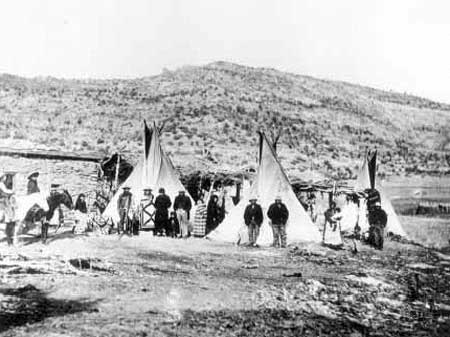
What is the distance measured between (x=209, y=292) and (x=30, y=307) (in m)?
2.66

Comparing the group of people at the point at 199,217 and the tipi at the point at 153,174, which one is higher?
the tipi at the point at 153,174

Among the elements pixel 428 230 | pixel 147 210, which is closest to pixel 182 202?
pixel 147 210

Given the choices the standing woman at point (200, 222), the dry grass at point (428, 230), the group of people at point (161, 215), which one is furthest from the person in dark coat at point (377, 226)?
the group of people at point (161, 215)

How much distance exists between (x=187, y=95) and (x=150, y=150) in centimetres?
2887

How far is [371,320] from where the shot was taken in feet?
25.1

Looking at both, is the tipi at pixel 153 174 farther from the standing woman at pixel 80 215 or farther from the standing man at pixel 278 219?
the standing man at pixel 278 219

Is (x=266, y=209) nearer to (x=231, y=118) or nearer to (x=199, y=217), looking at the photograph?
(x=199, y=217)

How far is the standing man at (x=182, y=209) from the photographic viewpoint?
48.3 feet

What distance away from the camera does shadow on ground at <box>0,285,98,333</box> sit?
21.0 ft

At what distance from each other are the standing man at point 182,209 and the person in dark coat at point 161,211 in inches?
9.6

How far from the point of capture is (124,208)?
47.8ft

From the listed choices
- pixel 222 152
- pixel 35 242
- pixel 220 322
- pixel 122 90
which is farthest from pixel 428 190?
pixel 122 90

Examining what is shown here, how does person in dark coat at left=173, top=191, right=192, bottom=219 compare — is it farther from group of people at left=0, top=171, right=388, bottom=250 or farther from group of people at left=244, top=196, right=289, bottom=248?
group of people at left=244, top=196, right=289, bottom=248

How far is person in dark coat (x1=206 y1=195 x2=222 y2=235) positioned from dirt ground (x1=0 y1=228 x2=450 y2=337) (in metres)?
2.64
